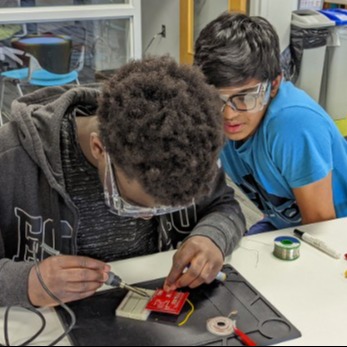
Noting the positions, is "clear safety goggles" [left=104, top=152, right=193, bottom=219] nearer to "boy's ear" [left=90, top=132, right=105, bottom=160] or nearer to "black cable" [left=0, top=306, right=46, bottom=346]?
"boy's ear" [left=90, top=132, right=105, bottom=160]

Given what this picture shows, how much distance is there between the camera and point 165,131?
2.48ft

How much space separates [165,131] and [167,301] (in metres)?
0.37

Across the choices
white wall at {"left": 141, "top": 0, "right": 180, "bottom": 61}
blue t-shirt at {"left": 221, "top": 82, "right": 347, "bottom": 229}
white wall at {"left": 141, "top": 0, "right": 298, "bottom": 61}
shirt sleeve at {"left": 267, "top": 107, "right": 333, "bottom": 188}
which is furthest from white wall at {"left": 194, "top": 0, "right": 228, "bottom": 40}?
shirt sleeve at {"left": 267, "top": 107, "right": 333, "bottom": 188}

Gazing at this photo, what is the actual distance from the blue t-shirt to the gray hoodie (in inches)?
9.0

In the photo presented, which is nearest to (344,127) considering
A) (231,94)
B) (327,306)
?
(231,94)

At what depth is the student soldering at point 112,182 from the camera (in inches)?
30.8

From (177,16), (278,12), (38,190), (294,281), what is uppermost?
(278,12)

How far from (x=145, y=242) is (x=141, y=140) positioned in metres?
0.56

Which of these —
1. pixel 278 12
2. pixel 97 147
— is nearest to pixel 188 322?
pixel 97 147

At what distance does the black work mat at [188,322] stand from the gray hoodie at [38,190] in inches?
5.5

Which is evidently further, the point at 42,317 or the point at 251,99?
the point at 251,99

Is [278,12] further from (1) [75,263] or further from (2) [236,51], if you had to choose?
(1) [75,263]

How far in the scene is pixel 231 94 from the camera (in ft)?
4.20

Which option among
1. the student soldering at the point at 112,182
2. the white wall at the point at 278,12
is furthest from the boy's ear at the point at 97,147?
the white wall at the point at 278,12
